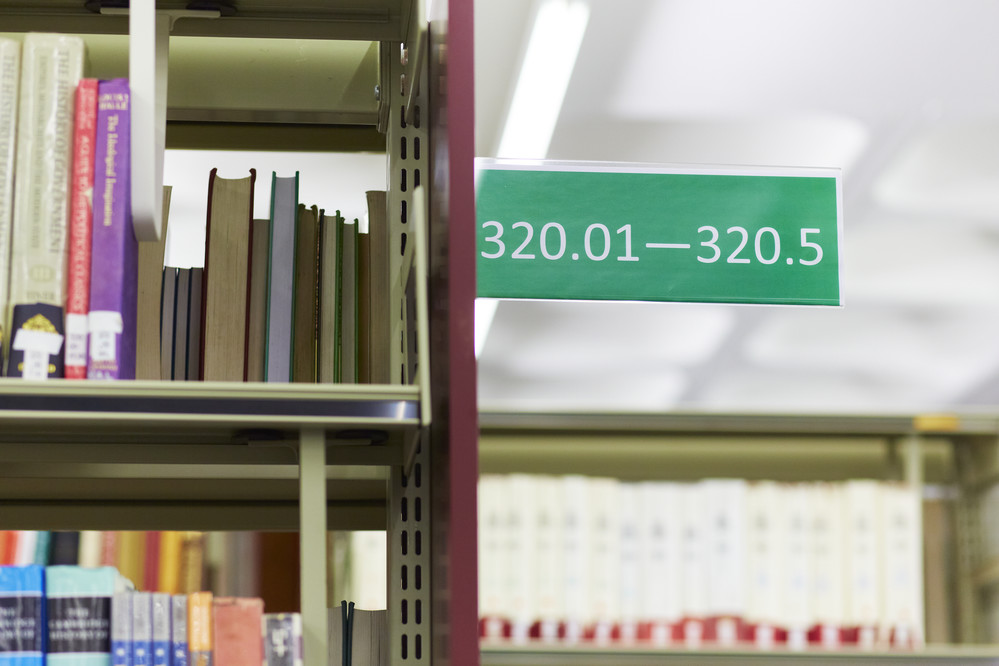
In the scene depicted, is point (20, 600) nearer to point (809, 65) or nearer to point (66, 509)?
point (66, 509)

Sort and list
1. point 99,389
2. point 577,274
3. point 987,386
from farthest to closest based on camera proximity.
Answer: point 987,386
point 577,274
point 99,389

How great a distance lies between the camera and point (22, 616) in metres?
1.13

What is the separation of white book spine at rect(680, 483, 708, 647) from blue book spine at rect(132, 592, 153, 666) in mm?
1834

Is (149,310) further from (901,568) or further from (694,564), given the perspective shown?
(901,568)

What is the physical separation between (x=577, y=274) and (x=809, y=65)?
1582 mm

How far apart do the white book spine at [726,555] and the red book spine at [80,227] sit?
1.99 metres

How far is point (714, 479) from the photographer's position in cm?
325

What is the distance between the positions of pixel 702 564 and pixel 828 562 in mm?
310

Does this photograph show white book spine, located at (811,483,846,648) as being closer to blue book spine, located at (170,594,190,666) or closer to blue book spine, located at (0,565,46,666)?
blue book spine, located at (170,594,190,666)

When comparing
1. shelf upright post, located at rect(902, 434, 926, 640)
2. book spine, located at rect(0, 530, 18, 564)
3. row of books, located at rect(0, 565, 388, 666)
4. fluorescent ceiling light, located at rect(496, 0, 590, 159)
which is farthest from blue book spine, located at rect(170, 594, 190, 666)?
shelf upright post, located at rect(902, 434, 926, 640)

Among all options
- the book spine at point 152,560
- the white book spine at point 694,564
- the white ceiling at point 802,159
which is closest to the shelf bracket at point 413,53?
the white ceiling at point 802,159

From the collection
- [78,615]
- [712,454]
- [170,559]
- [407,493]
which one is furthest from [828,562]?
[78,615]

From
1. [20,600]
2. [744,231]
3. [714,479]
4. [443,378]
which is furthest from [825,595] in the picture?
[20,600]

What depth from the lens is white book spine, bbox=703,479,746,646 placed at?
2.77 metres
